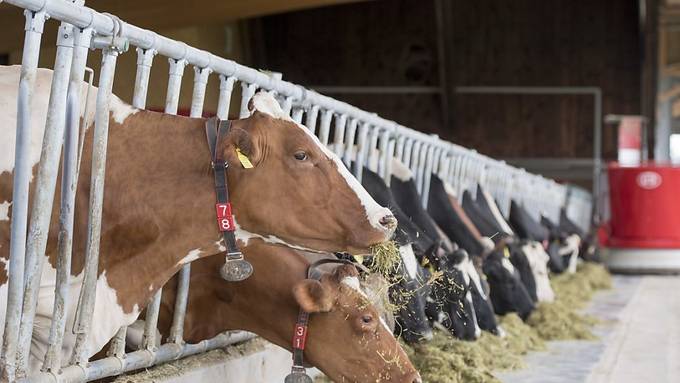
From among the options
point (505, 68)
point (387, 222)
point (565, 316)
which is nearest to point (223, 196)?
point (387, 222)

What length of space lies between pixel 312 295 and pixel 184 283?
19.5 inches

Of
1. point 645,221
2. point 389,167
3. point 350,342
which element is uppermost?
point 645,221

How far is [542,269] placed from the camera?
923 cm

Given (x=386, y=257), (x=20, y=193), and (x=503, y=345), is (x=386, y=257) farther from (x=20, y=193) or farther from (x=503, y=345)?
(x=503, y=345)

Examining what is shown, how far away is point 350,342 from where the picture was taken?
4043mm

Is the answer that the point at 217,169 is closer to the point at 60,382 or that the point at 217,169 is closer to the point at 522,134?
the point at 60,382

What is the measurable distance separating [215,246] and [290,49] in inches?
785

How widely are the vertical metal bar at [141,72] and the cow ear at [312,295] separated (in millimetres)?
812

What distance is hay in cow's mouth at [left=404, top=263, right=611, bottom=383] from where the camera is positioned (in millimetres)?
5223

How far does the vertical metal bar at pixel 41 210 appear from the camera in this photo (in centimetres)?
305

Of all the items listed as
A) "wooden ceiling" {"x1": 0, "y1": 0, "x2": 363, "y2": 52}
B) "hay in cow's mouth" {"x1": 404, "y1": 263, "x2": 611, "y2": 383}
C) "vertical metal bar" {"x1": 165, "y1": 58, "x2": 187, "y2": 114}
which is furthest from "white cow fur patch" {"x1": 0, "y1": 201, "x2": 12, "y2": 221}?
"wooden ceiling" {"x1": 0, "y1": 0, "x2": 363, "y2": 52}

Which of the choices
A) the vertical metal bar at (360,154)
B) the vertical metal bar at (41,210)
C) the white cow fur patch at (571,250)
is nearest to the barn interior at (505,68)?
the white cow fur patch at (571,250)

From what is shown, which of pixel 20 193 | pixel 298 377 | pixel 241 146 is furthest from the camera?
pixel 298 377

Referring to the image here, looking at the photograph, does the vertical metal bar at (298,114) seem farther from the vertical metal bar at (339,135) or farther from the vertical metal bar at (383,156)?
the vertical metal bar at (383,156)
